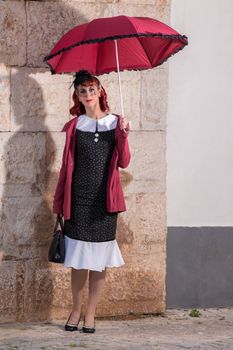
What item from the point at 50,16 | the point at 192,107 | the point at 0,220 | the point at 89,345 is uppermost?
the point at 50,16

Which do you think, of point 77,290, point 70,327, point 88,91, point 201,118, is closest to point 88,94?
point 88,91

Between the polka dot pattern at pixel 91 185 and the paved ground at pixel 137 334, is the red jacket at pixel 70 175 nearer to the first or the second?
the polka dot pattern at pixel 91 185

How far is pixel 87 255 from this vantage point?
6.64m

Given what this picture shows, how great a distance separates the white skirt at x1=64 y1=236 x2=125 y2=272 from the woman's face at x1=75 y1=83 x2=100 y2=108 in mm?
948

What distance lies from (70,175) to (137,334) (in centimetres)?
124

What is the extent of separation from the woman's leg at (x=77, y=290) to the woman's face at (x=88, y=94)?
117 cm

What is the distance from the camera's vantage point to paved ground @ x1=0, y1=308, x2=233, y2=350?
21.2 ft

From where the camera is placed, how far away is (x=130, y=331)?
6969 mm

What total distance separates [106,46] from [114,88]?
538 mm

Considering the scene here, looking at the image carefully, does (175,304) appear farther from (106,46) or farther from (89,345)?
(106,46)

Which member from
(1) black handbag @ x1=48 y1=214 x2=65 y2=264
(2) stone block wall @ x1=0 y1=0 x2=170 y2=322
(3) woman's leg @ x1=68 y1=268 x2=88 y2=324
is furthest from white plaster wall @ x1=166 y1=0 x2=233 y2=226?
(1) black handbag @ x1=48 y1=214 x2=65 y2=264

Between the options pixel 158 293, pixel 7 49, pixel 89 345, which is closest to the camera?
pixel 89 345

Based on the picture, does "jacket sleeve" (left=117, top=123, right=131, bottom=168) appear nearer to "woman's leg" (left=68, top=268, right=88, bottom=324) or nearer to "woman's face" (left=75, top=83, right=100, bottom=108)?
"woman's face" (left=75, top=83, right=100, bottom=108)

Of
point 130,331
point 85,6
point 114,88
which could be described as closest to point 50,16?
point 85,6
